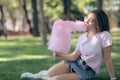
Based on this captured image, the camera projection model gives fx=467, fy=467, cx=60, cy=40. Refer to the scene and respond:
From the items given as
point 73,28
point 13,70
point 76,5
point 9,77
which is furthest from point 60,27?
point 76,5

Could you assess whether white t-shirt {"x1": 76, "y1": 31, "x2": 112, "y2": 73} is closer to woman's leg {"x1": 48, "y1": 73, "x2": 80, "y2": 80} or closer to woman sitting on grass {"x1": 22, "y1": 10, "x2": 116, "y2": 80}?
woman sitting on grass {"x1": 22, "y1": 10, "x2": 116, "y2": 80}

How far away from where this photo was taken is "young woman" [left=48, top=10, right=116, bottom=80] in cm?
792

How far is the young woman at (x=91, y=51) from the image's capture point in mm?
7918

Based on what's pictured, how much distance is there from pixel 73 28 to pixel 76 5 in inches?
1874

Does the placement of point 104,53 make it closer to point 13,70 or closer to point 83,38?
point 83,38

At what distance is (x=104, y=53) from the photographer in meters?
7.91

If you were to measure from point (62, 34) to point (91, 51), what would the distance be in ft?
1.93

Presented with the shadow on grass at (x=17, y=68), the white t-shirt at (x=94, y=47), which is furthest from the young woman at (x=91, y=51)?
the shadow on grass at (x=17, y=68)

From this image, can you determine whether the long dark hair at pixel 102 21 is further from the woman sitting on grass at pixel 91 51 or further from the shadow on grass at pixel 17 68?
the shadow on grass at pixel 17 68

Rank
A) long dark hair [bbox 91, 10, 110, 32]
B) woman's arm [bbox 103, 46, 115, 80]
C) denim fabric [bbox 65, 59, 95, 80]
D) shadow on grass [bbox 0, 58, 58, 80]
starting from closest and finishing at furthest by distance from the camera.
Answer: woman's arm [bbox 103, 46, 115, 80] → long dark hair [bbox 91, 10, 110, 32] → denim fabric [bbox 65, 59, 95, 80] → shadow on grass [bbox 0, 58, 58, 80]

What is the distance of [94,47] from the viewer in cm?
799

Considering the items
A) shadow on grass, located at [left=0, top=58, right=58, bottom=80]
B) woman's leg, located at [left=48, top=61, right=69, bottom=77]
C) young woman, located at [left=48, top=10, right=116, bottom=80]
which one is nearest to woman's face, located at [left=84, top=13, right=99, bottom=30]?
young woman, located at [left=48, top=10, right=116, bottom=80]

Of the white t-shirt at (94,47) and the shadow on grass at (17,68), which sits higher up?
the white t-shirt at (94,47)

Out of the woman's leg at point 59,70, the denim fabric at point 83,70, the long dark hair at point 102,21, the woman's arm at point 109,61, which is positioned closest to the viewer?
the woman's arm at point 109,61
